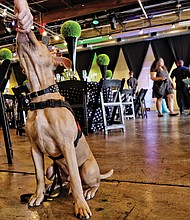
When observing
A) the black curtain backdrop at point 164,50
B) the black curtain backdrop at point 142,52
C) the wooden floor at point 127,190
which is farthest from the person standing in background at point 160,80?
the black curtain backdrop at point 164,50

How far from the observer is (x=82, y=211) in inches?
37.0

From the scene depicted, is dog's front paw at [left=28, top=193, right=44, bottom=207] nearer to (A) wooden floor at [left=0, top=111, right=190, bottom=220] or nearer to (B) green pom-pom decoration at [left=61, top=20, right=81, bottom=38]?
(A) wooden floor at [left=0, top=111, right=190, bottom=220]

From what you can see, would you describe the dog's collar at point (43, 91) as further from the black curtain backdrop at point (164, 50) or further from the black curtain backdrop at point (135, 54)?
the black curtain backdrop at point (135, 54)

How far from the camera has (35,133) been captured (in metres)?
1.01

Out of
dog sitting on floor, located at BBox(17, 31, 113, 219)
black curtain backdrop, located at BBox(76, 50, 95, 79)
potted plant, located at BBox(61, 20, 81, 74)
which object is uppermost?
black curtain backdrop, located at BBox(76, 50, 95, 79)

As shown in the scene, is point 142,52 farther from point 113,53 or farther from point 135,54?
point 113,53

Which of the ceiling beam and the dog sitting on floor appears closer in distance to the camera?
the dog sitting on floor

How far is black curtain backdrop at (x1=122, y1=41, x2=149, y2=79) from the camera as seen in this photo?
1087 cm

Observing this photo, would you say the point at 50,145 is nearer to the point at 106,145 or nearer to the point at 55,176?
the point at 55,176

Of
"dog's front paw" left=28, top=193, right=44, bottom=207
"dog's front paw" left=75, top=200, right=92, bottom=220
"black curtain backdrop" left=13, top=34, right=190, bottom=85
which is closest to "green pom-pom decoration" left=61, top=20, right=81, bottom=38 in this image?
"dog's front paw" left=28, top=193, right=44, bottom=207

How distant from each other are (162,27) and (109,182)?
9.27 metres

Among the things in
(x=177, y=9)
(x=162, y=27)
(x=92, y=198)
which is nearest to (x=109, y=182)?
(x=92, y=198)

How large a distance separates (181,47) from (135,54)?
1930mm

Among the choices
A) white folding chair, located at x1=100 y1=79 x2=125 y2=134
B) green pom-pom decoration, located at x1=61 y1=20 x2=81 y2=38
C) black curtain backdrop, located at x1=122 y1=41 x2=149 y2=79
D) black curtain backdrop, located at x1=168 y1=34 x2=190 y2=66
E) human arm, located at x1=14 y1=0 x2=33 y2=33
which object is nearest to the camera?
human arm, located at x1=14 y1=0 x2=33 y2=33
